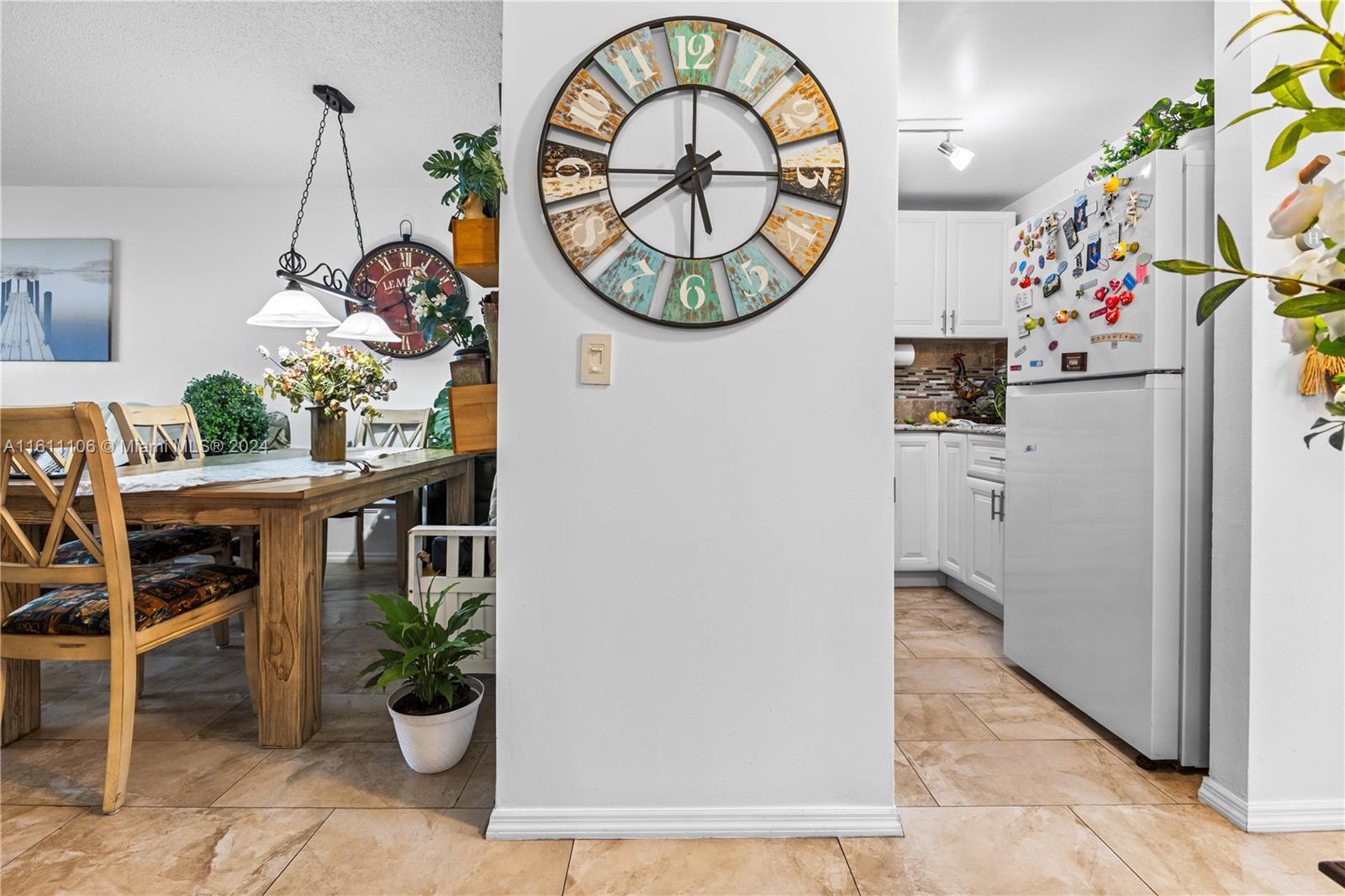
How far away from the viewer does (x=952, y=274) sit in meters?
4.17

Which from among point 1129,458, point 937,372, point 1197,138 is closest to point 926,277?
point 937,372

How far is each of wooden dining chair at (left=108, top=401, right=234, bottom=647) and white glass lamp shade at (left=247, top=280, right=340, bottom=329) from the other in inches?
24.0

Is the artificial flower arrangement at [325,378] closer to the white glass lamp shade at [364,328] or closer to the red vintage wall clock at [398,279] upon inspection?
the white glass lamp shade at [364,328]

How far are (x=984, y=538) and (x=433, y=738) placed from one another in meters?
2.67

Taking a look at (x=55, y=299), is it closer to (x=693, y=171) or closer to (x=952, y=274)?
(x=693, y=171)

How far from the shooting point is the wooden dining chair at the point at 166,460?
8.31ft

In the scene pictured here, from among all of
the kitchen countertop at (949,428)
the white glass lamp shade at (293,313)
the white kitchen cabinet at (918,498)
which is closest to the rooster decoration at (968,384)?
the kitchen countertop at (949,428)

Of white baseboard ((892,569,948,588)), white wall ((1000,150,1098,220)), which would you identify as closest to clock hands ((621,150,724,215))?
white wall ((1000,150,1098,220))

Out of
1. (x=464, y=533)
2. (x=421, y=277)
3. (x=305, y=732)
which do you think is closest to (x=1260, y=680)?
(x=464, y=533)

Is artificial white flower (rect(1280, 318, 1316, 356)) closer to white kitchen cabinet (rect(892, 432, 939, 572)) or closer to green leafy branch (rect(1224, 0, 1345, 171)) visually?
green leafy branch (rect(1224, 0, 1345, 171))

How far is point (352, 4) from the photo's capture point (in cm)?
260

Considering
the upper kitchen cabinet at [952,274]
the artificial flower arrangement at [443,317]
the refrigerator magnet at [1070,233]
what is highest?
the upper kitchen cabinet at [952,274]

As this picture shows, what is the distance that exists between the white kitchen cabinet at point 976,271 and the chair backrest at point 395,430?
3.25 m

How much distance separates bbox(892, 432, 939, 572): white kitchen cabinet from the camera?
385 cm
